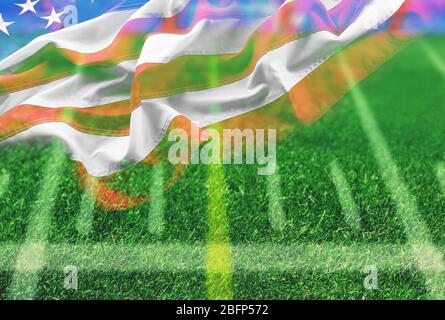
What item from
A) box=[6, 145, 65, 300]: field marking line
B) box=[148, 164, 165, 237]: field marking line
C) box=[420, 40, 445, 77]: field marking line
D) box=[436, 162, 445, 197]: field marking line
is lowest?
box=[420, 40, 445, 77]: field marking line

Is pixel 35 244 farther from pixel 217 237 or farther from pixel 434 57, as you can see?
pixel 434 57

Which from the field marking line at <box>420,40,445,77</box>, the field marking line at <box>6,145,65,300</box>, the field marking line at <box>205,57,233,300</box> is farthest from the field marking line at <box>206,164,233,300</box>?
the field marking line at <box>420,40,445,77</box>

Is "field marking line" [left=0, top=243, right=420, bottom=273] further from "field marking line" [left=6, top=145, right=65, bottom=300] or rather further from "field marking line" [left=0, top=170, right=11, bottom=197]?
"field marking line" [left=0, top=170, right=11, bottom=197]

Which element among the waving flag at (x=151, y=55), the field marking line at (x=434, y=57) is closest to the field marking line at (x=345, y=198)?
the waving flag at (x=151, y=55)

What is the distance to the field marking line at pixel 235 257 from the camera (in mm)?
2762

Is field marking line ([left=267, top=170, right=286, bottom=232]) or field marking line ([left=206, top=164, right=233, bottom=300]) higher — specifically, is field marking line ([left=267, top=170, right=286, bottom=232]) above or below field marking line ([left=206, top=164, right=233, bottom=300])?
below

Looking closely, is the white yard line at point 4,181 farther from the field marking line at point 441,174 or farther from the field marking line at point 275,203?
the field marking line at point 441,174

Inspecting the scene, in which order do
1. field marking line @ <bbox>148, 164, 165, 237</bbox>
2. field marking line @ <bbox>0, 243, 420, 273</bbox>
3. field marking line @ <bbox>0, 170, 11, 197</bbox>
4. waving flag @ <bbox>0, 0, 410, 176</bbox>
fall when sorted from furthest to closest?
field marking line @ <bbox>0, 170, 11, 197</bbox> < field marking line @ <bbox>148, 164, 165, 237</bbox> < waving flag @ <bbox>0, 0, 410, 176</bbox> < field marking line @ <bbox>0, 243, 420, 273</bbox>

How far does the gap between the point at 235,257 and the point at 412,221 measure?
0.80 m

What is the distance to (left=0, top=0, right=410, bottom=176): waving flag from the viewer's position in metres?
2.93

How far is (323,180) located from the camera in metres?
3.49
